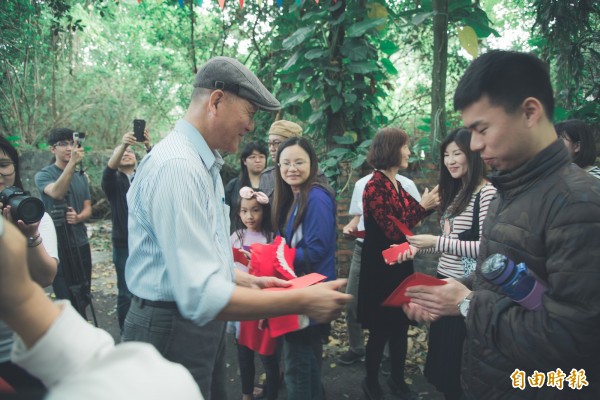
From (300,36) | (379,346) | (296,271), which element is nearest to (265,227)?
(296,271)

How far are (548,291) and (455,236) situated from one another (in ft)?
5.18

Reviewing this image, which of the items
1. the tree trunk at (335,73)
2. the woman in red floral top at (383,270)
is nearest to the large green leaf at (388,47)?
the tree trunk at (335,73)

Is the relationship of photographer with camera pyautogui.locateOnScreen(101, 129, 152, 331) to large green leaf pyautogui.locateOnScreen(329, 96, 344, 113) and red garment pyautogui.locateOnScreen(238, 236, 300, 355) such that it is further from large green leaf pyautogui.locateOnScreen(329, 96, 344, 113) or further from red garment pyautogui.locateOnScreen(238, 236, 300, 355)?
large green leaf pyautogui.locateOnScreen(329, 96, 344, 113)

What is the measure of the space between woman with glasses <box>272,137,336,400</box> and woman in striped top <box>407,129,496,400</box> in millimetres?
632

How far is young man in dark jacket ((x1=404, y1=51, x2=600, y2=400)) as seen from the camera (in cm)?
116

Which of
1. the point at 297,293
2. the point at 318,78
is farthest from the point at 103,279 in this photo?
the point at 297,293

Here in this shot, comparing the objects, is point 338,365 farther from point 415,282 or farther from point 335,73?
point 335,73

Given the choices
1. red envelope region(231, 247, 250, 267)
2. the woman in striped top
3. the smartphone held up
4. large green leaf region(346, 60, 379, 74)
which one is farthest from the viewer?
large green leaf region(346, 60, 379, 74)

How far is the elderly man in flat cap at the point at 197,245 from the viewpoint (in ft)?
4.63

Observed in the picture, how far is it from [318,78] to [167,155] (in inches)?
153

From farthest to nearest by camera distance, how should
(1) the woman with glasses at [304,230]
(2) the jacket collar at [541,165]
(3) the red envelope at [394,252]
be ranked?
(3) the red envelope at [394,252] < (1) the woman with glasses at [304,230] < (2) the jacket collar at [541,165]

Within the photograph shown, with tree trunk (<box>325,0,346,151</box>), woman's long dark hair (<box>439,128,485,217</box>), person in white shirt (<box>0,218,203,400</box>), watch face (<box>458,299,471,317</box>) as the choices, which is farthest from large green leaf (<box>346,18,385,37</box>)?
person in white shirt (<box>0,218,203,400</box>)

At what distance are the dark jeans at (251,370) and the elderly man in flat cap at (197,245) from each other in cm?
108

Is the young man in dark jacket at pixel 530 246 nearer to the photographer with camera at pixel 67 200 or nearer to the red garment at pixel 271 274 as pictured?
the red garment at pixel 271 274
